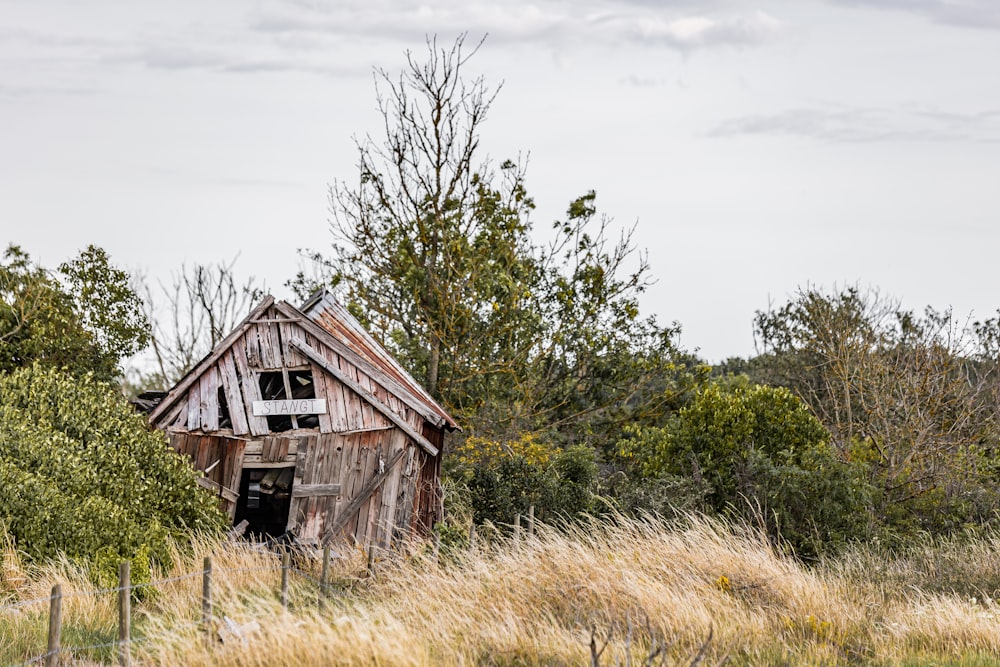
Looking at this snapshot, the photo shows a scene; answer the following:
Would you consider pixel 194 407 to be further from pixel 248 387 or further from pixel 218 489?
pixel 218 489

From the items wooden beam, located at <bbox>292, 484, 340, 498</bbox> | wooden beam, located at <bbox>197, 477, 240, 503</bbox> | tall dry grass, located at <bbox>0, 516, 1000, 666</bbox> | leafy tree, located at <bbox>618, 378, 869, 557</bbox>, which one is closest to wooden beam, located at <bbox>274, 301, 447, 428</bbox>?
wooden beam, located at <bbox>292, 484, 340, 498</bbox>

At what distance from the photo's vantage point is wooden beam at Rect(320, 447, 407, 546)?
18.1m

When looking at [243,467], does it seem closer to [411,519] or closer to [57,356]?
[411,519]

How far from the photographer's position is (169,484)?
52.9 ft

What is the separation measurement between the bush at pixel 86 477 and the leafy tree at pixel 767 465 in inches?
332

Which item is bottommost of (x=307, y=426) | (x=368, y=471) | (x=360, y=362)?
(x=368, y=471)

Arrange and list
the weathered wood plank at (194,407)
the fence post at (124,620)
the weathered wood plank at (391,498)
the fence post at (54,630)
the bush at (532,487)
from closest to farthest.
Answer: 1. the fence post at (54,630)
2. the fence post at (124,620)
3. the weathered wood plank at (194,407)
4. the weathered wood plank at (391,498)
5. the bush at (532,487)

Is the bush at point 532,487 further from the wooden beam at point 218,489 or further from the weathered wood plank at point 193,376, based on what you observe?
the weathered wood plank at point 193,376

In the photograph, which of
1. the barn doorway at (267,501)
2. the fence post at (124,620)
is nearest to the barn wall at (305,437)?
the barn doorway at (267,501)

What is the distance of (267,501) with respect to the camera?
874 inches

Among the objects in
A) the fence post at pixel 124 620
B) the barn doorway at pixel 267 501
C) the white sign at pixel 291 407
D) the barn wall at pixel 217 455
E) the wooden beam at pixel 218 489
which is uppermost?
the white sign at pixel 291 407

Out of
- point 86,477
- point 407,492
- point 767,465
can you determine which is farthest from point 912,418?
point 86,477

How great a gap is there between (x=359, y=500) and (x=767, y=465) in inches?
272

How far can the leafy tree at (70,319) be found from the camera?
22578mm
